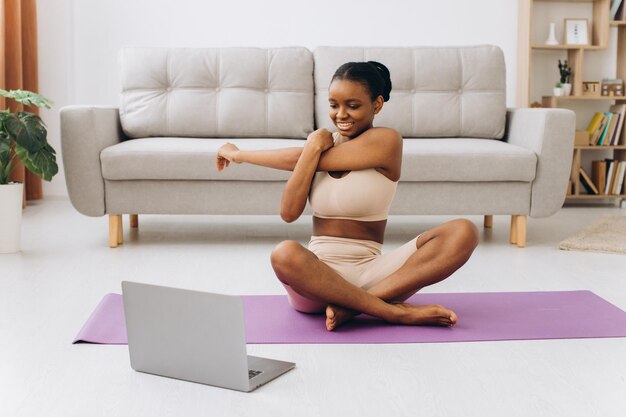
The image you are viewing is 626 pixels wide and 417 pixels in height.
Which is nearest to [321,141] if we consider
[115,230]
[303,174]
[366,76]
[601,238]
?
[303,174]

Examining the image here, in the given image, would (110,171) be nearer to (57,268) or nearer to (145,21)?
(57,268)

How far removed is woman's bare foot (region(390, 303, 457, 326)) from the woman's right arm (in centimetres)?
50

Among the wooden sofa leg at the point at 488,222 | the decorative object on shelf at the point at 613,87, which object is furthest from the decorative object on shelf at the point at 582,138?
the wooden sofa leg at the point at 488,222

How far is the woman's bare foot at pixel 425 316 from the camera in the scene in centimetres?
223

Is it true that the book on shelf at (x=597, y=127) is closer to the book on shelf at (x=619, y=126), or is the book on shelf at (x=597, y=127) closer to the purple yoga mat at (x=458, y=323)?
the book on shelf at (x=619, y=126)

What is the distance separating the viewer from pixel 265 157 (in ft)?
7.78

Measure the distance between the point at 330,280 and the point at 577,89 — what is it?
133 inches

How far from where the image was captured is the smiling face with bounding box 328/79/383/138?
7.16 feet

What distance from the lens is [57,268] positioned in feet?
10.1

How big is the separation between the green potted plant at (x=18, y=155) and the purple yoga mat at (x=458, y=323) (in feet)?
3.40

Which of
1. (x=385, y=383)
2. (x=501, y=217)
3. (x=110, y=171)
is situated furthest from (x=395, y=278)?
(x=501, y=217)

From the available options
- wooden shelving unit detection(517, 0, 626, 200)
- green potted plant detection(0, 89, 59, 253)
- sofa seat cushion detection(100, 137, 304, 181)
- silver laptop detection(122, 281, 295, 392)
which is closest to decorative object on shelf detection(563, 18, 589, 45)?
wooden shelving unit detection(517, 0, 626, 200)

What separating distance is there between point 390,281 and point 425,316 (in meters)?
0.13

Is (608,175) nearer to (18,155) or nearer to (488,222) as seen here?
(488,222)
